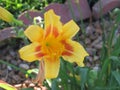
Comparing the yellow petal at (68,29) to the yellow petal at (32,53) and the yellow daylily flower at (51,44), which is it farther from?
the yellow petal at (32,53)

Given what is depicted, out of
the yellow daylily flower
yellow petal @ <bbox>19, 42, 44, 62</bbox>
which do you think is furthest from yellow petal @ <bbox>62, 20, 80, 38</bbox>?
yellow petal @ <bbox>19, 42, 44, 62</bbox>

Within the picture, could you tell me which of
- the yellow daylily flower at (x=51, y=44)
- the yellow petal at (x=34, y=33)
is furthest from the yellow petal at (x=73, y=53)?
the yellow petal at (x=34, y=33)

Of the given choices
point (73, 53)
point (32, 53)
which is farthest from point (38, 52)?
point (73, 53)

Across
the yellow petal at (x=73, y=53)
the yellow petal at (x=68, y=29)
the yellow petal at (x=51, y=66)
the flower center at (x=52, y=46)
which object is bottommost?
the yellow petal at (x=51, y=66)

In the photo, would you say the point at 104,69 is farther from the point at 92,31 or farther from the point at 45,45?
the point at 92,31

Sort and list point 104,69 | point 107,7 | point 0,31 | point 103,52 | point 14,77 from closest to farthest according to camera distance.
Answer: point 104,69, point 103,52, point 14,77, point 0,31, point 107,7

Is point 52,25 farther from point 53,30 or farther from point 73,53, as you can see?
point 73,53

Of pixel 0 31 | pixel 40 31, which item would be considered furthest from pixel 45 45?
pixel 0 31
